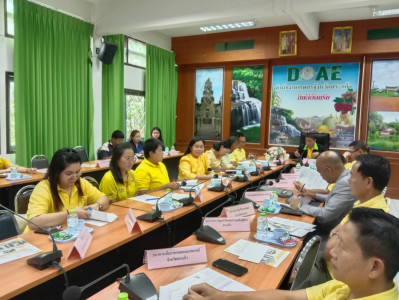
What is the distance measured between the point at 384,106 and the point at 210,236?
5.69 m

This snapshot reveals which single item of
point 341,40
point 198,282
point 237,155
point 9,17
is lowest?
point 198,282

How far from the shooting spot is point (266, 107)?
698 cm

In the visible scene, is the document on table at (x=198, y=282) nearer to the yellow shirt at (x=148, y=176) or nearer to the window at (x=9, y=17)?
the yellow shirt at (x=148, y=176)

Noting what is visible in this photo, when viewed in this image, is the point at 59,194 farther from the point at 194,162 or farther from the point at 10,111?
the point at 10,111

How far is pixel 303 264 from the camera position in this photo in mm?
1314

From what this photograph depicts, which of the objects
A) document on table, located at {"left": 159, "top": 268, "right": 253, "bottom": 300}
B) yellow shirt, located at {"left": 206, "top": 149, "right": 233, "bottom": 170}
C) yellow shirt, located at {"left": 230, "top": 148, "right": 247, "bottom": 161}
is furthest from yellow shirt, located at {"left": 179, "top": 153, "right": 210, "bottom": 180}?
document on table, located at {"left": 159, "top": 268, "right": 253, "bottom": 300}

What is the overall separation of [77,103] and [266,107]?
4014 mm

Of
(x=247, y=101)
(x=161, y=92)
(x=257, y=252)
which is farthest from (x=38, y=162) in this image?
(x=247, y=101)

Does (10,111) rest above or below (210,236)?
above

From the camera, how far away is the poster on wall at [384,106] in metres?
5.89

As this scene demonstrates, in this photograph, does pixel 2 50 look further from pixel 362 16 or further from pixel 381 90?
pixel 381 90

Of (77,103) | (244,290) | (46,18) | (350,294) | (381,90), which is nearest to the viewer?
(350,294)

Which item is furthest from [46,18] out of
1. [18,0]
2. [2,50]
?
[2,50]

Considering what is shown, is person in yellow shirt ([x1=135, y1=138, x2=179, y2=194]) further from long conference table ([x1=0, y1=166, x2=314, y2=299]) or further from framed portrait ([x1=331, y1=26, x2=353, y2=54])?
framed portrait ([x1=331, y1=26, x2=353, y2=54])
